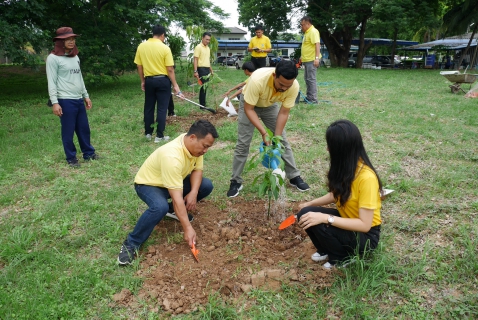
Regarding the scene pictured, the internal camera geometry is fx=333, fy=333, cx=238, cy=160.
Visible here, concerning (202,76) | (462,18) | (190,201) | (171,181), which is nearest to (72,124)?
(190,201)

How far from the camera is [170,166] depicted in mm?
2373

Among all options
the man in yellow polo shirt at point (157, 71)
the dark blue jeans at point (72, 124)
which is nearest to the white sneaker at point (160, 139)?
the man in yellow polo shirt at point (157, 71)

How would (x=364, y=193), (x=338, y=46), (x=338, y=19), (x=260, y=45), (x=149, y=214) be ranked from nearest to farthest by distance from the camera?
(x=364, y=193) → (x=149, y=214) → (x=260, y=45) → (x=338, y=19) → (x=338, y=46)

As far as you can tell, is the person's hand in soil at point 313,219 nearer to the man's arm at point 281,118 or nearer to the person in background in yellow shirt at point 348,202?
the person in background in yellow shirt at point 348,202

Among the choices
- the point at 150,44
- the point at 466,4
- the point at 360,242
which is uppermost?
the point at 466,4

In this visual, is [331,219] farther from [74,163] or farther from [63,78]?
[63,78]

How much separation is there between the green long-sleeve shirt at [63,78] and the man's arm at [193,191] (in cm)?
Answer: 239

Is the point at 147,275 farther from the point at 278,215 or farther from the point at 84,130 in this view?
the point at 84,130

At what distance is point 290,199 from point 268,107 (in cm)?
96

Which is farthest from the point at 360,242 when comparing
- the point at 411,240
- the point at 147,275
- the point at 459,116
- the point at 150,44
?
the point at 459,116

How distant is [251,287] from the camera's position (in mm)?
2162

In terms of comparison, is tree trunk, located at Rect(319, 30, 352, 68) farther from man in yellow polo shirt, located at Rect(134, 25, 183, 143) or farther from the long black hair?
the long black hair

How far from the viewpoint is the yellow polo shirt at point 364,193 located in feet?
6.49

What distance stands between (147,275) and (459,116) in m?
5.91
